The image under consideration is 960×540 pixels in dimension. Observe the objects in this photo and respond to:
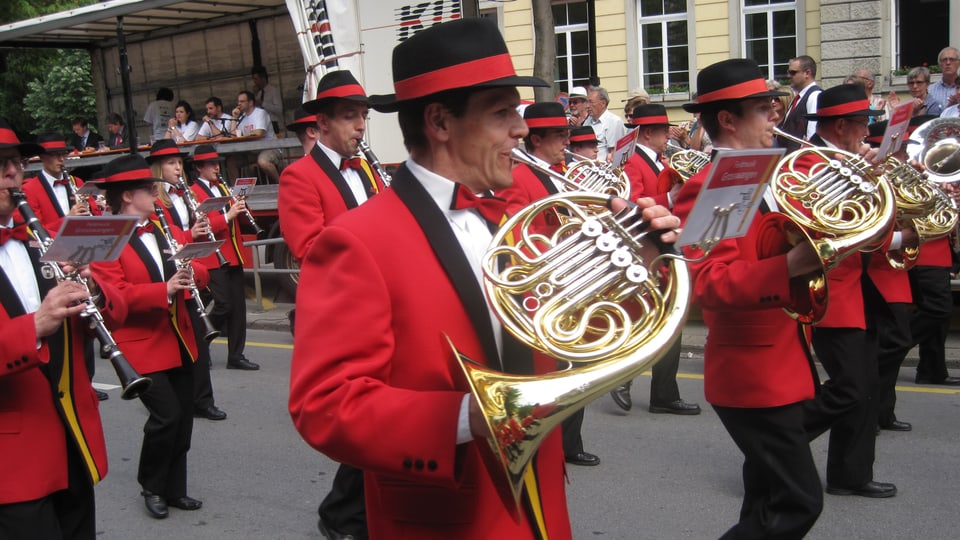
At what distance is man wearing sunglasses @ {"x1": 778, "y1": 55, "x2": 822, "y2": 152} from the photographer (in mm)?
9797

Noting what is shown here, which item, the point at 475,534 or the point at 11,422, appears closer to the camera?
the point at 475,534

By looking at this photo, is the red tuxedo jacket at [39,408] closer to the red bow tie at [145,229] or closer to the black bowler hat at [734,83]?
the red bow tie at [145,229]

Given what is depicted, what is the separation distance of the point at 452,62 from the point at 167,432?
381cm

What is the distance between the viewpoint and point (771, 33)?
16750 millimetres

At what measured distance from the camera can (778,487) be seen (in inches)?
138

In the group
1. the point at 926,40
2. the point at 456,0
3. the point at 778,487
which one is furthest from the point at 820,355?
the point at 926,40

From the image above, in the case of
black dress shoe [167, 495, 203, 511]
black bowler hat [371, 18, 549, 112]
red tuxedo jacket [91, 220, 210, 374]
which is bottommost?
black dress shoe [167, 495, 203, 511]

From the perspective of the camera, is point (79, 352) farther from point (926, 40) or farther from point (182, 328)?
point (926, 40)

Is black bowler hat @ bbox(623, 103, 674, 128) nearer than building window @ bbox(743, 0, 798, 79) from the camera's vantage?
Yes

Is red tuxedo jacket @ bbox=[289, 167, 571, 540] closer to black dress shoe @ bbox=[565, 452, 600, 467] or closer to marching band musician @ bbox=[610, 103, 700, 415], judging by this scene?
black dress shoe @ bbox=[565, 452, 600, 467]

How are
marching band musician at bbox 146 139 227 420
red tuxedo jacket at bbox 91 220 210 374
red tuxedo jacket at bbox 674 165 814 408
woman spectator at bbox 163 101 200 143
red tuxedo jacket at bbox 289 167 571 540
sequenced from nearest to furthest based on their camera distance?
1. red tuxedo jacket at bbox 289 167 571 540
2. red tuxedo jacket at bbox 674 165 814 408
3. red tuxedo jacket at bbox 91 220 210 374
4. marching band musician at bbox 146 139 227 420
5. woman spectator at bbox 163 101 200 143

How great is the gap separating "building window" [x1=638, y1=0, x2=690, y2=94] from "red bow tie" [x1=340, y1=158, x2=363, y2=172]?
13.3m

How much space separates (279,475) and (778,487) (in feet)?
11.5

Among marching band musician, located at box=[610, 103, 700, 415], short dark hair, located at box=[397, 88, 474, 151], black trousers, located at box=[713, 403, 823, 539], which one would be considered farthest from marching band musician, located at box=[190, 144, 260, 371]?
short dark hair, located at box=[397, 88, 474, 151]
